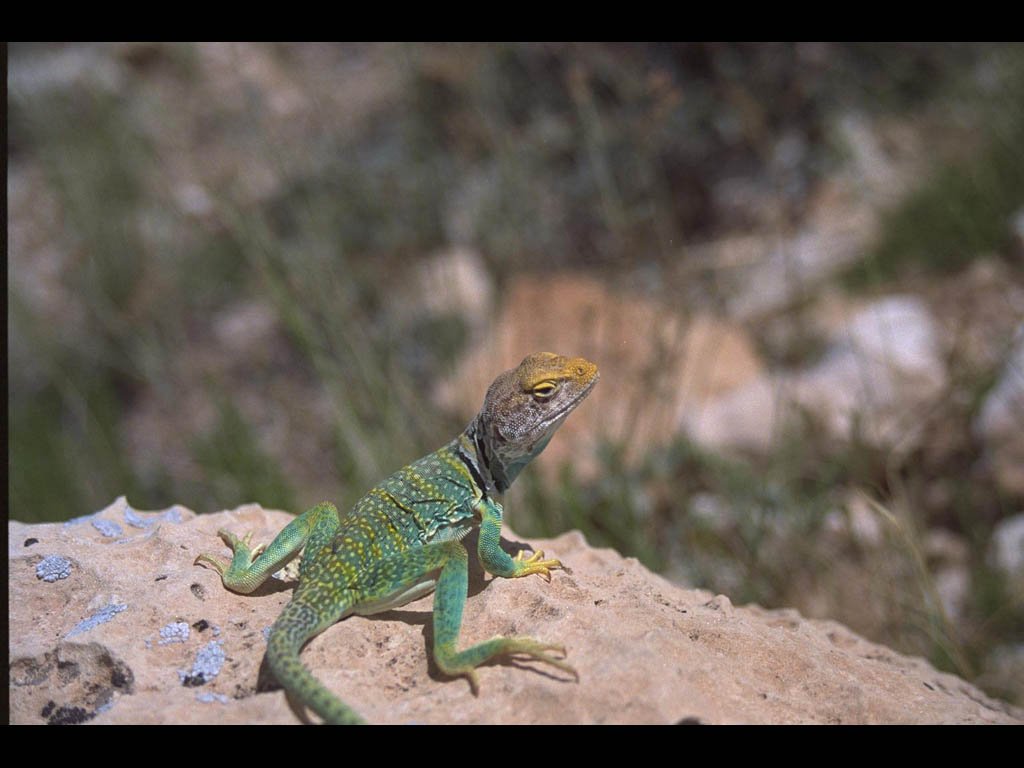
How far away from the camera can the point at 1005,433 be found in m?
5.81

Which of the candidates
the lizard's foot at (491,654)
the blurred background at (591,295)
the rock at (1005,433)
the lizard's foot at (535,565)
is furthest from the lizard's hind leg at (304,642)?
the rock at (1005,433)

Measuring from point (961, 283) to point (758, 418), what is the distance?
2.18m

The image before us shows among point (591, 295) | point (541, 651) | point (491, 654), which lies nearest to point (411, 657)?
point (491, 654)

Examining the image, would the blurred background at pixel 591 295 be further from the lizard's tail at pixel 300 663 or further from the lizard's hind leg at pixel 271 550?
the lizard's tail at pixel 300 663

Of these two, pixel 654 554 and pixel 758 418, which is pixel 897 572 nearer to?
pixel 654 554

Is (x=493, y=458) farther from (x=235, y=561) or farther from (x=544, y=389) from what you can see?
(x=235, y=561)

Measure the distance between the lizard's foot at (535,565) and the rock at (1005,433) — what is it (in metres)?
3.97

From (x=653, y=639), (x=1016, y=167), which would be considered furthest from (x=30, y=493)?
(x=1016, y=167)

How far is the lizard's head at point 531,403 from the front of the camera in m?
3.06

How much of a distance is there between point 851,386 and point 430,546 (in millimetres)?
5109

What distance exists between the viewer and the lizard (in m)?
2.45

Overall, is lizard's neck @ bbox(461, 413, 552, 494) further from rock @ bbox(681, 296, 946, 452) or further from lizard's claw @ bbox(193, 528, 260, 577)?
rock @ bbox(681, 296, 946, 452)

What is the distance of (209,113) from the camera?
1162 cm

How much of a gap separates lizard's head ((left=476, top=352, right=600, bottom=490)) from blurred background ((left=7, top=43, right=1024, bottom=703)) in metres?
1.30
